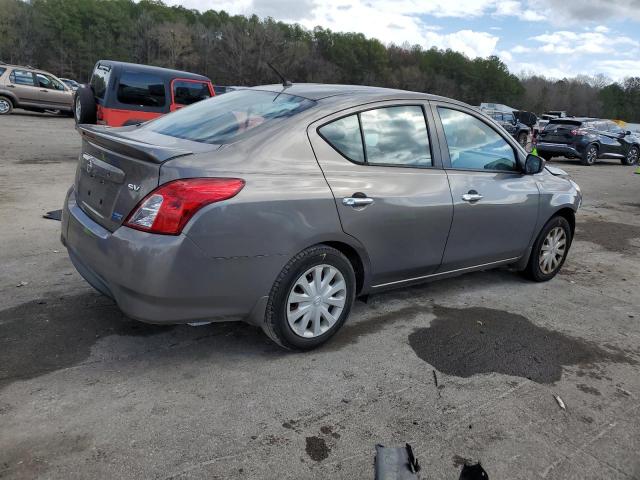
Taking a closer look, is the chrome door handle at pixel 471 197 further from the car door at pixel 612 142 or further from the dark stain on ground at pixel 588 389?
the car door at pixel 612 142

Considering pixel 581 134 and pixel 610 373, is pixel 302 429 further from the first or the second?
pixel 581 134

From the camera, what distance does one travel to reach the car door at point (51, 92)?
20.5 m

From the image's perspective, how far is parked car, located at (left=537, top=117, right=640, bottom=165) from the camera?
18.6 m

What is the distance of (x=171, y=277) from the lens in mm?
2873

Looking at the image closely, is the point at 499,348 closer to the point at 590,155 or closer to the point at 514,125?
the point at 590,155

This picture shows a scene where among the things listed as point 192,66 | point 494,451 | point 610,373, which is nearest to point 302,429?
point 494,451

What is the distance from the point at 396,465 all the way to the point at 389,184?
2.26 meters

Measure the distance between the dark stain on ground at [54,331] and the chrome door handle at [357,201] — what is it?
4.78ft

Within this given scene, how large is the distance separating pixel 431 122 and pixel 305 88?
3.08 ft

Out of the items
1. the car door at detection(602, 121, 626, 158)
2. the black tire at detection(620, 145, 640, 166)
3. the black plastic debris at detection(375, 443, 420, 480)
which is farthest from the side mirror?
the black tire at detection(620, 145, 640, 166)

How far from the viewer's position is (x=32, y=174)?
363 inches

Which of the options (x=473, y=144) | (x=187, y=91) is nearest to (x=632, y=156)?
(x=187, y=91)

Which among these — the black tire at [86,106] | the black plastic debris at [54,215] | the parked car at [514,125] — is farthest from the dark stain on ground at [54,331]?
the parked car at [514,125]

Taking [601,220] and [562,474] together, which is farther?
[601,220]
